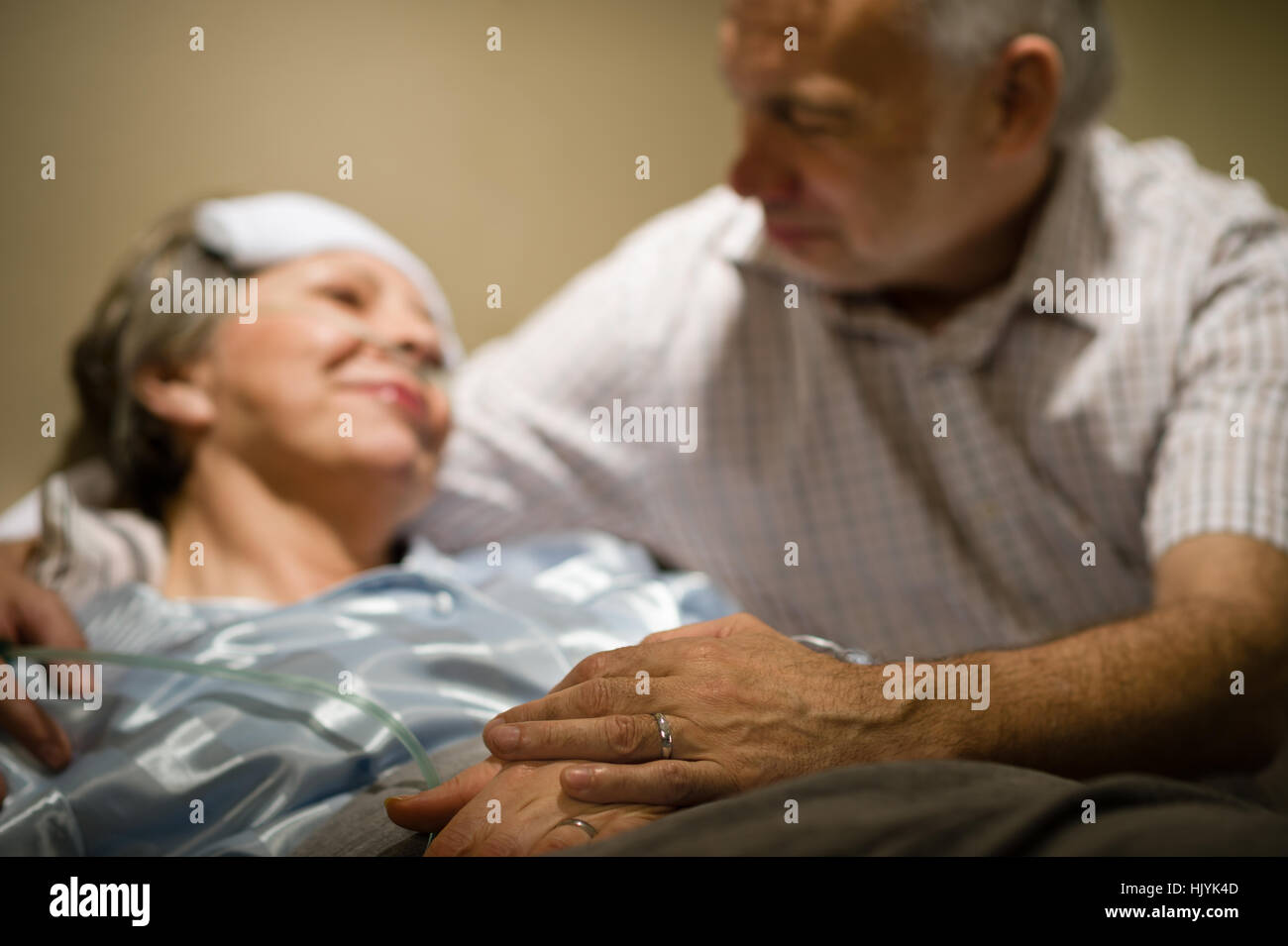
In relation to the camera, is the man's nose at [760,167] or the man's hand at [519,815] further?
the man's nose at [760,167]

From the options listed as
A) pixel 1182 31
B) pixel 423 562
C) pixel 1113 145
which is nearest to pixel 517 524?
pixel 423 562

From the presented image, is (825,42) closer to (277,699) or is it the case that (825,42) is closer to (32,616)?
(277,699)

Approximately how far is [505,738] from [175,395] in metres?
0.66

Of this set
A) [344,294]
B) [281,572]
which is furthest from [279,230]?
[281,572]

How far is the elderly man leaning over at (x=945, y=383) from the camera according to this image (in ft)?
2.75

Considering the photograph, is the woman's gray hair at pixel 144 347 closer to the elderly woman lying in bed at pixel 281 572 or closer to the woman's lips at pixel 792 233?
the elderly woman lying in bed at pixel 281 572

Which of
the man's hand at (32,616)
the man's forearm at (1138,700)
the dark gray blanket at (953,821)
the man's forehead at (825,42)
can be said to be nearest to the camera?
the dark gray blanket at (953,821)

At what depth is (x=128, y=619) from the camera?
0.88 metres

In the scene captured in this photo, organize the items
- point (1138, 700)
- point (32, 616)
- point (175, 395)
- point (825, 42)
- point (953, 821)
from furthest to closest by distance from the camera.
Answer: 1. point (175, 395)
2. point (825, 42)
3. point (32, 616)
4. point (1138, 700)
5. point (953, 821)

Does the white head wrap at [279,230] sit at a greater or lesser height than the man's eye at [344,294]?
greater

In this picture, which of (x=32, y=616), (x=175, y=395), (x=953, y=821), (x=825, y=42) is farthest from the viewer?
(x=175, y=395)

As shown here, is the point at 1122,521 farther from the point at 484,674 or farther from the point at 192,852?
the point at 192,852

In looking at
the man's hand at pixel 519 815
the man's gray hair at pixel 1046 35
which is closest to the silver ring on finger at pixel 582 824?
the man's hand at pixel 519 815

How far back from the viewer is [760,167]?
0.99 meters
